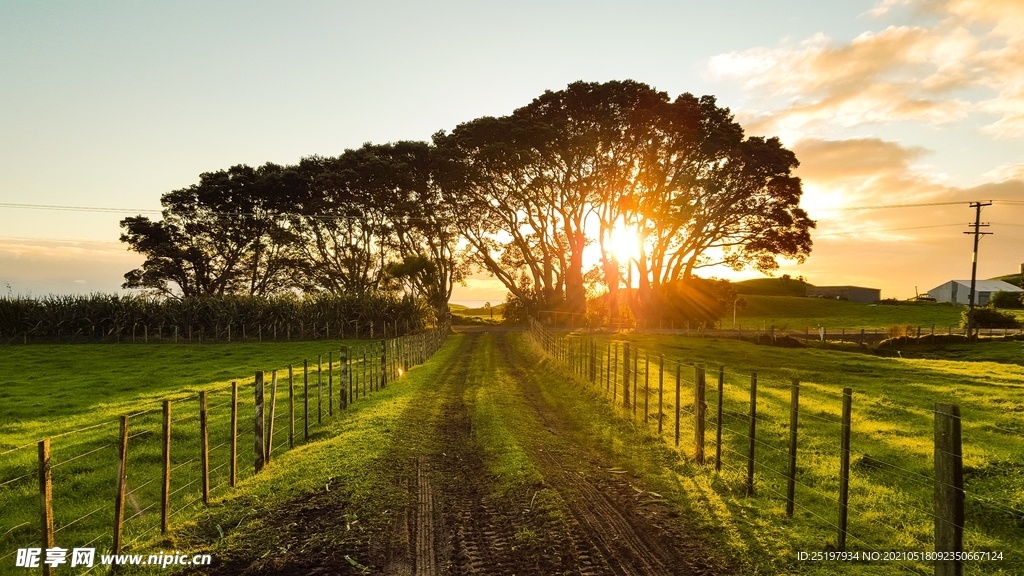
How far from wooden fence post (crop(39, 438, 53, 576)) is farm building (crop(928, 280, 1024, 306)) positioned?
152020mm

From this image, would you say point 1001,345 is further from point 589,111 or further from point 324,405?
point 324,405

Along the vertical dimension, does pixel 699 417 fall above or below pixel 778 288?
below

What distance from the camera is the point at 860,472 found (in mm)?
11242

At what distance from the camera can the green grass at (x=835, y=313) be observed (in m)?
93.0

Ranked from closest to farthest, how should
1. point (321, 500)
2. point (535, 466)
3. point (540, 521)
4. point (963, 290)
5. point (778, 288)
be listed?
point (540, 521) → point (321, 500) → point (535, 466) → point (963, 290) → point (778, 288)

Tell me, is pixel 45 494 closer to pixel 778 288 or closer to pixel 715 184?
pixel 715 184

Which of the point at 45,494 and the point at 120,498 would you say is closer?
the point at 45,494

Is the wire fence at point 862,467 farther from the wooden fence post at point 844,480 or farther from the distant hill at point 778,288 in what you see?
the distant hill at point 778,288

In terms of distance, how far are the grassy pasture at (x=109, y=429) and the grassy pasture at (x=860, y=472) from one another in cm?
784

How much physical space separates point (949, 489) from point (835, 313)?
116 meters

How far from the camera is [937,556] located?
233 inches

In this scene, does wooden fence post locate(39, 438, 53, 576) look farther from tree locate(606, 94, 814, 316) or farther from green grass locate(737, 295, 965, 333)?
green grass locate(737, 295, 965, 333)

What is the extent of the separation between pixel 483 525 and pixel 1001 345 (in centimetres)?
5508

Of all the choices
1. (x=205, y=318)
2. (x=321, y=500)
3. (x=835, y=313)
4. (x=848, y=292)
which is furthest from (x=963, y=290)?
A: (x=321, y=500)
